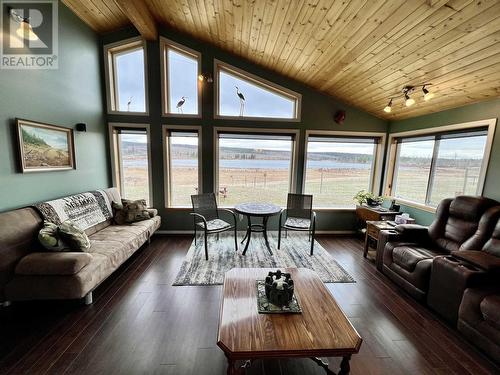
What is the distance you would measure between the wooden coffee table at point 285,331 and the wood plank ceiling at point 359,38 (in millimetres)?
2567

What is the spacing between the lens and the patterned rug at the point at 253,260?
276 centimetres

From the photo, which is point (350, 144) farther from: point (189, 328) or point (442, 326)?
point (189, 328)

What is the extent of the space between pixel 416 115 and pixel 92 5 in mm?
5335

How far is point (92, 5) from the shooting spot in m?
3.04

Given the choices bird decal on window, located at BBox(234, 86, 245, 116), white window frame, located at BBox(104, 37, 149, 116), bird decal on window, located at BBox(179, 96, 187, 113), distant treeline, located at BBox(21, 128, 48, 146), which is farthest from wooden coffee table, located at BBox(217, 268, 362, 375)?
white window frame, located at BBox(104, 37, 149, 116)

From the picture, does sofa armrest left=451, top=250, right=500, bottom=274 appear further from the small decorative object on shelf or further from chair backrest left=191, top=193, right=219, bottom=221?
chair backrest left=191, top=193, right=219, bottom=221

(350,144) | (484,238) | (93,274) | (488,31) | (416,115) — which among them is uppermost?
(488,31)

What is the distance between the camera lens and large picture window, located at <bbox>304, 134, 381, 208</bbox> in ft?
14.2

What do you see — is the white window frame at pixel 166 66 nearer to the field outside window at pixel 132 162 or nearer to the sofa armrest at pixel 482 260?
the field outside window at pixel 132 162

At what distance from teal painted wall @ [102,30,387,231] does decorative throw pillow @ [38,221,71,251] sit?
1.96 meters

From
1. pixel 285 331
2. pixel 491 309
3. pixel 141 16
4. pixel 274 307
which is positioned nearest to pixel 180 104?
pixel 141 16

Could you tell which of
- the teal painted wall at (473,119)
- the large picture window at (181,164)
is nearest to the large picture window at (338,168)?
the teal painted wall at (473,119)

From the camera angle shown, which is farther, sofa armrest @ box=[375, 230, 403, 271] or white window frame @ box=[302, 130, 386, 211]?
white window frame @ box=[302, 130, 386, 211]

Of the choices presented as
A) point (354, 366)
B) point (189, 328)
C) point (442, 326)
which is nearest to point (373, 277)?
point (442, 326)
